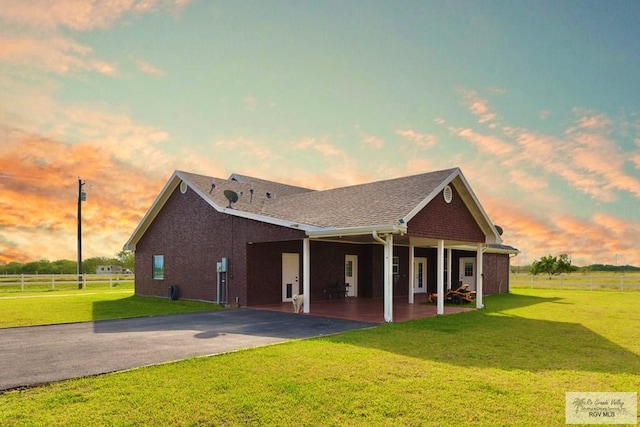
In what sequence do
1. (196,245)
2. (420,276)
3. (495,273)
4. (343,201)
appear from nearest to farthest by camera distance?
(343,201) < (196,245) < (420,276) < (495,273)

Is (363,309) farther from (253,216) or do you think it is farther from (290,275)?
Answer: (253,216)

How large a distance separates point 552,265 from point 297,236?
32.4m

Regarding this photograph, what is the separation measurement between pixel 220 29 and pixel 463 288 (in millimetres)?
14766

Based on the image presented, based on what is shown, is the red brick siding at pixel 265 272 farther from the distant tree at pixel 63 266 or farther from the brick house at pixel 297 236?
the distant tree at pixel 63 266

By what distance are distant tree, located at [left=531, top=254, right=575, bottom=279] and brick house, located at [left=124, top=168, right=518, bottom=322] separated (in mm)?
19953

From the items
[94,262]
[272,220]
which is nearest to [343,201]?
[272,220]

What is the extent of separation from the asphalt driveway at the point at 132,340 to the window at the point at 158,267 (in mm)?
7446

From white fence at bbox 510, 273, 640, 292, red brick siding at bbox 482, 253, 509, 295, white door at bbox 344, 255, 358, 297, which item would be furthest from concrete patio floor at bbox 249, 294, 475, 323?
white fence at bbox 510, 273, 640, 292

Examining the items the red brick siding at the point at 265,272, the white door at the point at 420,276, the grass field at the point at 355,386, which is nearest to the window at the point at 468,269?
the white door at the point at 420,276

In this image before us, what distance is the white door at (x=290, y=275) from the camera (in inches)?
754

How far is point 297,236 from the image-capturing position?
49.8ft

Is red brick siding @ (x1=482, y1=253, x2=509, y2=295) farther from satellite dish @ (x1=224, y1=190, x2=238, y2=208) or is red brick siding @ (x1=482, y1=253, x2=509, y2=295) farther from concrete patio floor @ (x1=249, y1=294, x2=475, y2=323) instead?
satellite dish @ (x1=224, y1=190, x2=238, y2=208)

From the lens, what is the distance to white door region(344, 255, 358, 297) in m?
22.0

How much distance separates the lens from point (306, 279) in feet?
50.1
